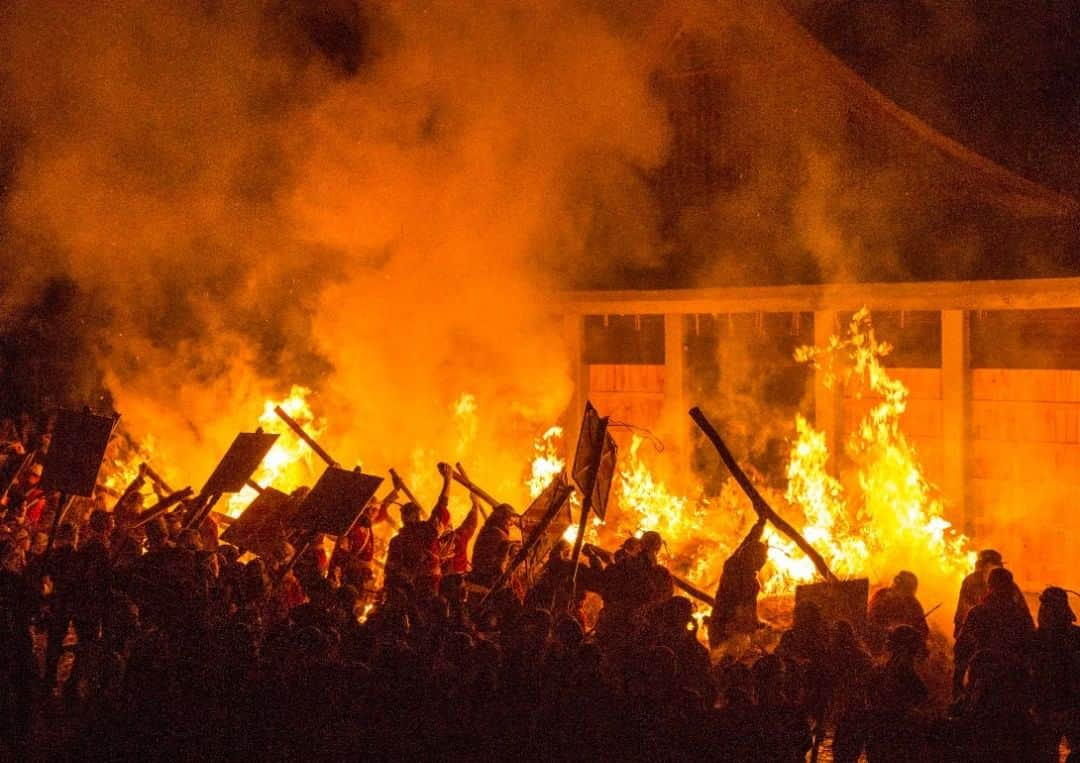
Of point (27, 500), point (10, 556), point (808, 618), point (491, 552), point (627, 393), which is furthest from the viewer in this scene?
point (627, 393)

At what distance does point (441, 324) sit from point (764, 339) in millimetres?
3646

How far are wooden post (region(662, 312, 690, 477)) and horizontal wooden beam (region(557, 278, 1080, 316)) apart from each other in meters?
0.19

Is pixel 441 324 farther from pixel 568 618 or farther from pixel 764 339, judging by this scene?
pixel 568 618

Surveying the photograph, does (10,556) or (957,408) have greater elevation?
(957,408)

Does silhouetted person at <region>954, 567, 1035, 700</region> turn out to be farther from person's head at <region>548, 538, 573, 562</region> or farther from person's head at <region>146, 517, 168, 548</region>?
person's head at <region>146, 517, 168, 548</region>

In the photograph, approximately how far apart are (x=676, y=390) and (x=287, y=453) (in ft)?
12.9

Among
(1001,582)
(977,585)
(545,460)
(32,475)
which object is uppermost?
(545,460)

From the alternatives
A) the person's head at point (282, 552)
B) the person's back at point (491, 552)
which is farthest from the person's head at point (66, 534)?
the person's back at point (491, 552)

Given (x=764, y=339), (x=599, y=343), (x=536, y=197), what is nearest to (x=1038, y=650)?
(x=764, y=339)

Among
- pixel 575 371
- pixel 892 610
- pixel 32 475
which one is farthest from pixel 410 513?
pixel 575 371

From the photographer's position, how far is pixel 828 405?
1102 centimetres

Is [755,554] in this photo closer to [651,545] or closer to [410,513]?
[651,545]

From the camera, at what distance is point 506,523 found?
8352mm

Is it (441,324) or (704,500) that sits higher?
(441,324)
